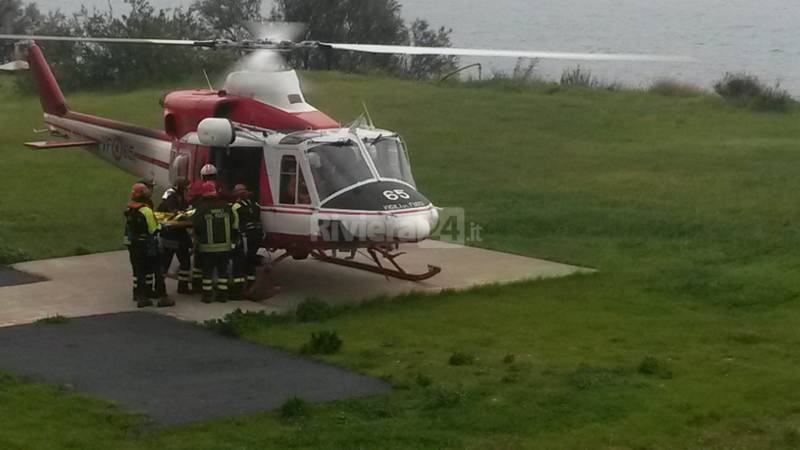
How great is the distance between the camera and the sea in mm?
51062

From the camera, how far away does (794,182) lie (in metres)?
19.9

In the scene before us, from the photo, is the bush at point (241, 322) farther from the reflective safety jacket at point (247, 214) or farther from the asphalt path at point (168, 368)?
the reflective safety jacket at point (247, 214)

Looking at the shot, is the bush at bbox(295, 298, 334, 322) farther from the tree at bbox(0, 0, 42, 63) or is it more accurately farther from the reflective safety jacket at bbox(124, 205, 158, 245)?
the tree at bbox(0, 0, 42, 63)

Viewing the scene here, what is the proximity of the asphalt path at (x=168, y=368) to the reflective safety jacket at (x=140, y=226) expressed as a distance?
0.81 metres

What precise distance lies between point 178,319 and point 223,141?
7.02ft

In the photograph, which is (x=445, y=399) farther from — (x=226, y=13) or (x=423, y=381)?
(x=226, y=13)

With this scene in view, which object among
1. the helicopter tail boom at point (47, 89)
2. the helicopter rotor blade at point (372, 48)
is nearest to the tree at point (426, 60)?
the helicopter tail boom at point (47, 89)

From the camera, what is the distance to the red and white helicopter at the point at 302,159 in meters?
13.3

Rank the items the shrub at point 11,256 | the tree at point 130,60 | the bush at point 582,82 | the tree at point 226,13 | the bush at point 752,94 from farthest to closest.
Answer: the tree at point 226,13 < the bush at point 582,82 < the tree at point 130,60 < the bush at point 752,94 < the shrub at point 11,256

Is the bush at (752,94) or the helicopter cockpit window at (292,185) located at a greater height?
the helicopter cockpit window at (292,185)

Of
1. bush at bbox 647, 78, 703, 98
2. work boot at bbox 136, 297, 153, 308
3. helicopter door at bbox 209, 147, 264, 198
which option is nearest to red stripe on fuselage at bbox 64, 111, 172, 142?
helicopter door at bbox 209, 147, 264, 198

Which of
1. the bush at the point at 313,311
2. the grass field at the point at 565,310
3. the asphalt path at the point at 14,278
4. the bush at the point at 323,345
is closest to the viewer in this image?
the grass field at the point at 565,310

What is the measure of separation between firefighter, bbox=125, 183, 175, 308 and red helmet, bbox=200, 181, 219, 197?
54 centimetres

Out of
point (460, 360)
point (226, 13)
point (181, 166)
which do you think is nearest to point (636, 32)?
point (226, 13)
